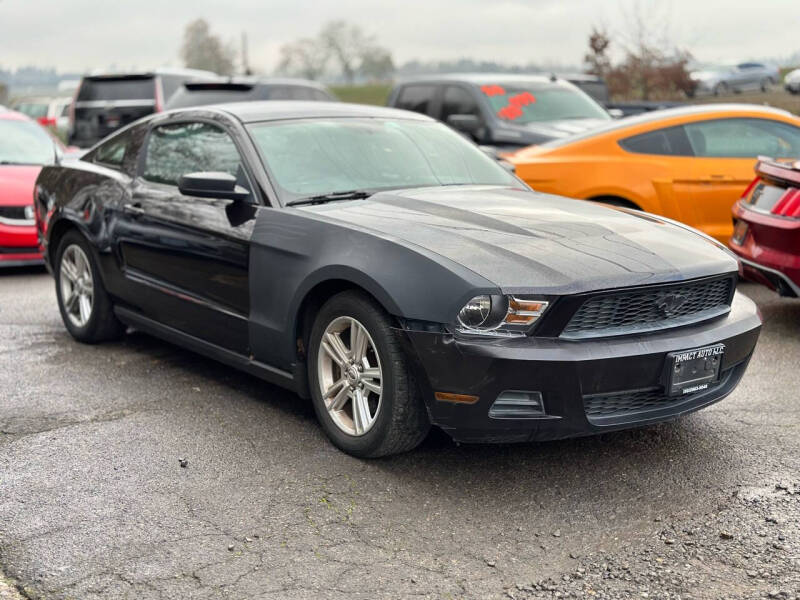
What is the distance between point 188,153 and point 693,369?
3.12 m

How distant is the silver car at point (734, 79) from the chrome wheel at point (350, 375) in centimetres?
3874

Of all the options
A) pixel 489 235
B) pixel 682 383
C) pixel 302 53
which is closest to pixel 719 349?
pixel 682 383

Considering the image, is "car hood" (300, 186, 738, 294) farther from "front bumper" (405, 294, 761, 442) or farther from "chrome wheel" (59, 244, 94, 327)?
"chrome wheel" (59, 244, 94, 327)

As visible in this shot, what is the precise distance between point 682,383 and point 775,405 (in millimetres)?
1349

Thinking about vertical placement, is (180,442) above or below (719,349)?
below

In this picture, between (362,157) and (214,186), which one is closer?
(214,186)

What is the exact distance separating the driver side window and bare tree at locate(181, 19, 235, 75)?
288 ft

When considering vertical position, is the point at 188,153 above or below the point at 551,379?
above

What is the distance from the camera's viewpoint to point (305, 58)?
90250 millimetres

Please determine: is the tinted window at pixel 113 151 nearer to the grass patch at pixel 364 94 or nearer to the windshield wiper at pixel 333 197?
the windshield wiper at pixel 333 197

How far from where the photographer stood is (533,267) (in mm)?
4043

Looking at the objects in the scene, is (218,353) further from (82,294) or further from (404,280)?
(82,294)

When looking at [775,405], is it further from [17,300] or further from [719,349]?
[17,300]

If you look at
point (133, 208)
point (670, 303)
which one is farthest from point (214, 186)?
point (670, 303)
